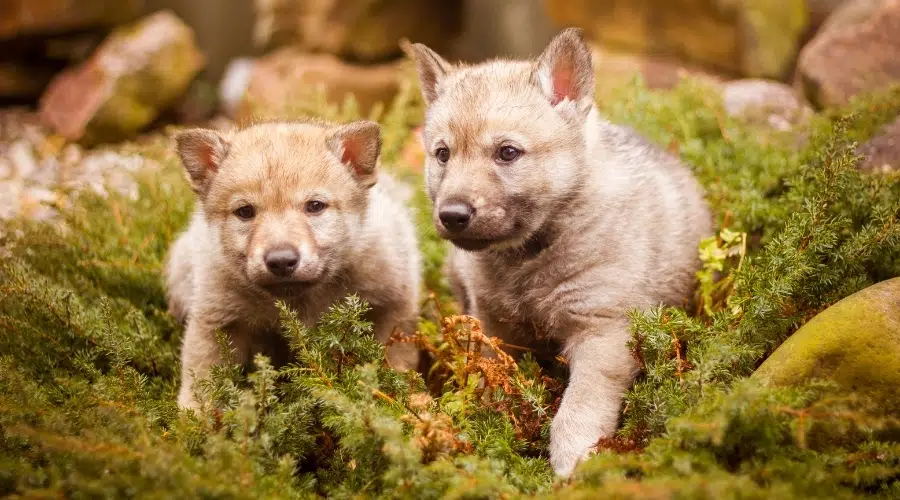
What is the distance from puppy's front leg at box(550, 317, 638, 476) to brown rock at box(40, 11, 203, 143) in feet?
21.0

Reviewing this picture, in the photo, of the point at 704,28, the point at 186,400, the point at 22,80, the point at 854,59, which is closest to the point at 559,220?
the point at 186,400

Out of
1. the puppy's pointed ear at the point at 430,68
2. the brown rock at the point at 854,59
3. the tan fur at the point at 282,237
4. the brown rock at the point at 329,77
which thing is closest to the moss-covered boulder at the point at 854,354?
the tan fur at the point at 282,237

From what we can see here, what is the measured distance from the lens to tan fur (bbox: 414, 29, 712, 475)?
9.98 feet

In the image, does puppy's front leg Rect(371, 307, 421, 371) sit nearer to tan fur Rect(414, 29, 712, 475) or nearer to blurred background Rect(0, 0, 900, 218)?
tan fur Rect(414, 29, 712, 475)

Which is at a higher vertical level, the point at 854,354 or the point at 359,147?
the point at 359,147

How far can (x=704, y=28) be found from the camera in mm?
7496

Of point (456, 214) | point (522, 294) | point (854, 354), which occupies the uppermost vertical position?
point (456, 214)

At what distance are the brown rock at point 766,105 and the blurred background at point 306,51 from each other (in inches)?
4.3

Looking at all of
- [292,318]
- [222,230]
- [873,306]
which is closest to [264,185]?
[222,230]

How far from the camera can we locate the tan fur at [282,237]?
126 inches

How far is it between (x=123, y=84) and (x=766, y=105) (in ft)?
20.3

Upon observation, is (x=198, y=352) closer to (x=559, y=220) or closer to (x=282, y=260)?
(x=282, y=260)

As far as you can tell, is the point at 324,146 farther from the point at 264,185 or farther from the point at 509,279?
the point at 509,279

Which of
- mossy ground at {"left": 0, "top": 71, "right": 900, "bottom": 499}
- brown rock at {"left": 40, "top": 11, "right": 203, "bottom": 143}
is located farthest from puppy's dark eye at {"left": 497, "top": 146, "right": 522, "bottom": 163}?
brown rock at {"left": 40, "top": 11, "right": 203, "bottom": 143}
